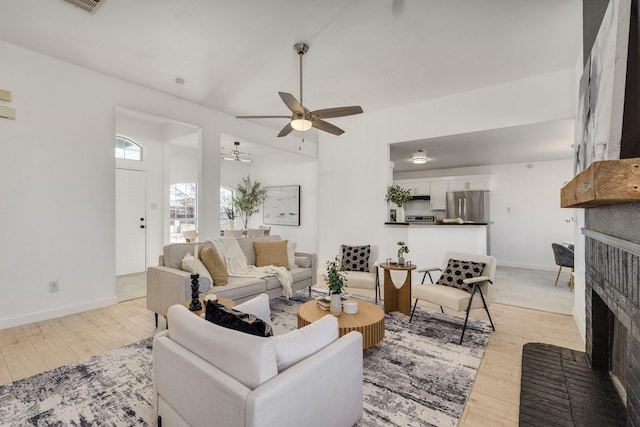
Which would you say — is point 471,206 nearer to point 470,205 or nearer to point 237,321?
point 470,205

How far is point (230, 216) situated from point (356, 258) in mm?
4935

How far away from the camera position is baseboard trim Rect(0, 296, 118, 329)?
3.21 meters

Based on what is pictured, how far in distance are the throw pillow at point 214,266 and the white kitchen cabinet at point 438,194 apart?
19.4 feet

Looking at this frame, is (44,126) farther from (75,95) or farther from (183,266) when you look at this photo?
(183,266)

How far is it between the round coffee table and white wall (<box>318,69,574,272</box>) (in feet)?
8.12

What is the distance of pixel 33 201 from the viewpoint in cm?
336

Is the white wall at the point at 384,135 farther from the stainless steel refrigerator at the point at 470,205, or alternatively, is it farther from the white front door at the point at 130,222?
the white front door at the point at 130,222

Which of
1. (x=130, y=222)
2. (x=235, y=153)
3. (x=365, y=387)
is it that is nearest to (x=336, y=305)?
(x=365, y=387)

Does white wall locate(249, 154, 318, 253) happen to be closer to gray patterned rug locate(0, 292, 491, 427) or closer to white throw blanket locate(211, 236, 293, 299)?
white throw blanket locate(211, 236, 293, 299)

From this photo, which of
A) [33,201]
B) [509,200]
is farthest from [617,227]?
[509,200]

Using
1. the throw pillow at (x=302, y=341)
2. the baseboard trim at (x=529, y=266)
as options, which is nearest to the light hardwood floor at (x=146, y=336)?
the throw pillow at (x=302, y=341)

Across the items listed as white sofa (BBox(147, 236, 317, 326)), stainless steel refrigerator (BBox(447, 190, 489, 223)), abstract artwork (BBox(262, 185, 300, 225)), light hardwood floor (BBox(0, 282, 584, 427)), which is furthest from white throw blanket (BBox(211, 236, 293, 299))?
stainless steel refrigerator (BBox(447, 190, 489, 223))

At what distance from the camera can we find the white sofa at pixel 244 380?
1150 mm

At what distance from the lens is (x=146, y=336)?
2.96 metres
